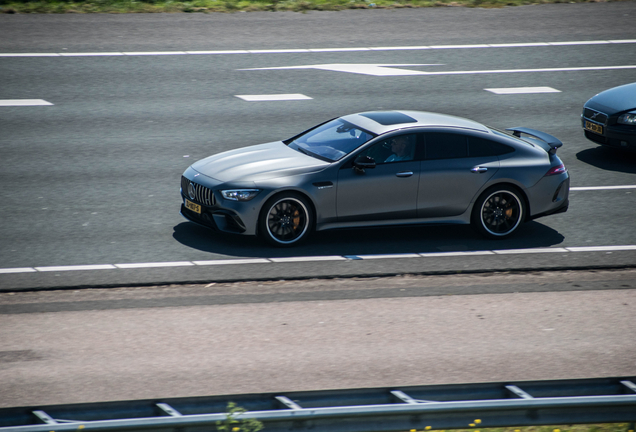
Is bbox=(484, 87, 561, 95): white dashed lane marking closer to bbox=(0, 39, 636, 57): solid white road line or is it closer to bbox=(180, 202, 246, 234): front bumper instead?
bbox=(0, 39, 636, 57): solid white road line

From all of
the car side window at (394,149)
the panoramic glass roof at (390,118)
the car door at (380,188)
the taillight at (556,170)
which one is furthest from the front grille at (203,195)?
the taillight at (556,170)

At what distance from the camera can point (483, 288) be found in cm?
895

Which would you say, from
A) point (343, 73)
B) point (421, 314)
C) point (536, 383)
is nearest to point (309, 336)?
point (421, 314)

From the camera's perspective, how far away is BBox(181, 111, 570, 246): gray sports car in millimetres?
9742

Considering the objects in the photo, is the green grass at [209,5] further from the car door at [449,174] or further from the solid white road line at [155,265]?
the solid white road line at [155,265]

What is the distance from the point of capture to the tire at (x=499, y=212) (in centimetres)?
1039

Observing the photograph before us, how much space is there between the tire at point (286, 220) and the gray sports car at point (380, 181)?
0.04 feet

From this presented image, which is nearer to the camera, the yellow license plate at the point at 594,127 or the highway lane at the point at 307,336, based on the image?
the highway lane at the point at 307,336

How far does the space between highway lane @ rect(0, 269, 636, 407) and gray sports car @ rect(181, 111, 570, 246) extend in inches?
44.1

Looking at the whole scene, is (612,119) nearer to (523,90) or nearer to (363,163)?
(523,90)

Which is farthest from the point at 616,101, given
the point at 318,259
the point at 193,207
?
the point at 193,207

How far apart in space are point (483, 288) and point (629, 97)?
6496 mm

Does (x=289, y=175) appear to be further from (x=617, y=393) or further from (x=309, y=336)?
(x=617, y=393)

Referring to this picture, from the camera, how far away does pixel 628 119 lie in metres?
13.2
